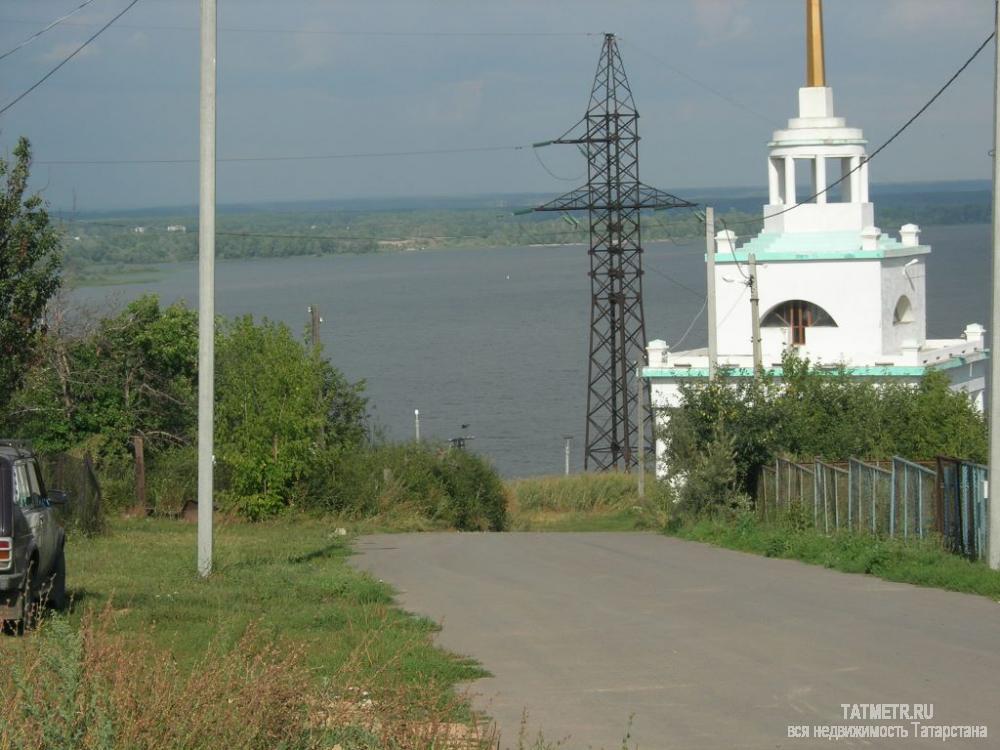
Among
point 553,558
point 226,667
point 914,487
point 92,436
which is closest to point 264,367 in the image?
point 92,436

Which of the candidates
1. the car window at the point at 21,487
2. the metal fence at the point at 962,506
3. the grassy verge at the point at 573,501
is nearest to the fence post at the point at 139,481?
the grassy verge at the point at 573,501

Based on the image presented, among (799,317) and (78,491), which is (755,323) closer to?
(799,317)

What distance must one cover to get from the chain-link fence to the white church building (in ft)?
55.4

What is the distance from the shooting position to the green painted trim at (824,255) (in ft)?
118

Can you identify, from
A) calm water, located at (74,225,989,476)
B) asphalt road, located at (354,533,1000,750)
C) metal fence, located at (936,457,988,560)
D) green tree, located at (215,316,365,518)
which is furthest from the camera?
calm water, located at (74,225,989,476)

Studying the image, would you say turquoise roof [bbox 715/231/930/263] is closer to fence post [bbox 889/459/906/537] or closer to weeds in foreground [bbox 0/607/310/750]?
fence post [bbox 889/459/906/537]

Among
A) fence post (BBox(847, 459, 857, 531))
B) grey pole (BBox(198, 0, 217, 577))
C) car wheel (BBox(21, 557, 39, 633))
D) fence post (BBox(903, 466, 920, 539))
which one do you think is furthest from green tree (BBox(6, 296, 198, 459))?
fence post (BBox(903, 466, 920, 539))

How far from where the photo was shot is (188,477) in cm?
3086

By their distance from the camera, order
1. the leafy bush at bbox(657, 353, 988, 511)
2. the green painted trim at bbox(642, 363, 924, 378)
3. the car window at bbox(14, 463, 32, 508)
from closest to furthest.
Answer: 1. the car window at bbox(14, 463, 32, 508)
2. the leafy bush at bbox(657, 353, 988, 511)
3. the green painted trim at bbox(642, 363, 924, 378)

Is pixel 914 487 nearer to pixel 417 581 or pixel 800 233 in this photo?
pixel 417 581

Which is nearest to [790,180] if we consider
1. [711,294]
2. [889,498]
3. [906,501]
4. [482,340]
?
[711,294]

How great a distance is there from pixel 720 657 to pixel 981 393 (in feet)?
99.7

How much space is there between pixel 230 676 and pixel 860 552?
12.5 m

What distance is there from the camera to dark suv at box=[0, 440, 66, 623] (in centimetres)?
1140
